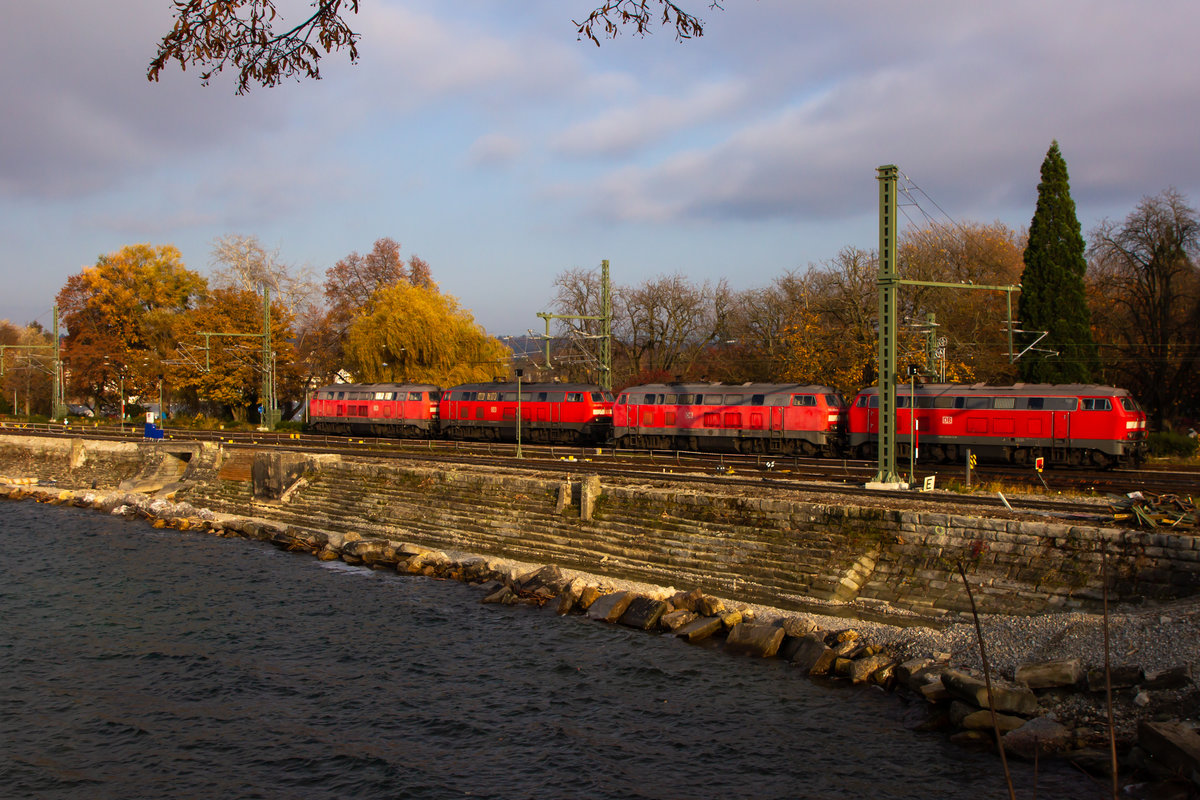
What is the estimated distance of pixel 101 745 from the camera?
44.2 feet

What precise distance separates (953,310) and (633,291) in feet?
86.8

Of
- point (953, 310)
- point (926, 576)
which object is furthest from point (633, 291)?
point (926, 576)

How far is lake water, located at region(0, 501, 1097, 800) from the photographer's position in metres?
12.0

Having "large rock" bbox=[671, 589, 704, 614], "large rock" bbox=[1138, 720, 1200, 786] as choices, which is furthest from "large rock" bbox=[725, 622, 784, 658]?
"large rock" bbox=[1138, 720, 1200, 786]

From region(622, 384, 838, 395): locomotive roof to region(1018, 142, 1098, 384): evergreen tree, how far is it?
11872 mm

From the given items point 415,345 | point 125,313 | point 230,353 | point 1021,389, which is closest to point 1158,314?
point 1021,389

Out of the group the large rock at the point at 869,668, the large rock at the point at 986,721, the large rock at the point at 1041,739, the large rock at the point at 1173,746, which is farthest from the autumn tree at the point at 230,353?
the large rock at the point at 1173,746

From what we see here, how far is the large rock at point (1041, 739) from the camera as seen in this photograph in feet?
38.7

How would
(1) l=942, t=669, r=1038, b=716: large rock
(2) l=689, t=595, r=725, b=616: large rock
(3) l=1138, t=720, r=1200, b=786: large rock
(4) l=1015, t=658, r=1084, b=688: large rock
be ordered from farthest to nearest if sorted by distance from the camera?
(2) l=689, t=595, r=725, b=616: large rock, (4) l=1015, t=658, r=1084, b=688: large rock, (1) l=942, t=669, r=1038, b=716: large rock, (3) l=1138, t=720, r=1200, b=786: large rock

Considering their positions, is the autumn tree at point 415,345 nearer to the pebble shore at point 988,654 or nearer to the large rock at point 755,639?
the pebble shore at point 988,654

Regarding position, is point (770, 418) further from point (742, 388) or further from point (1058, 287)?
point (1058, 287)

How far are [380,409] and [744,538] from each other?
31.6m

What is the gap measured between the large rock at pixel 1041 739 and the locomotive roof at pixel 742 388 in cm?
2263

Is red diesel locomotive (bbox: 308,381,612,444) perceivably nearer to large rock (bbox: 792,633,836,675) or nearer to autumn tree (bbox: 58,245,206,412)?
autumn tree (bbox: 58,245,206,412)
